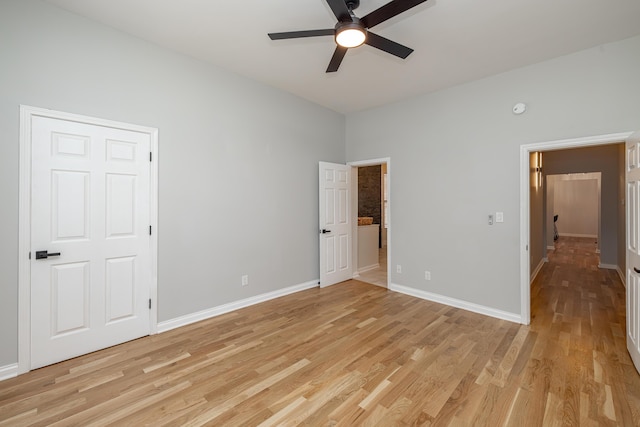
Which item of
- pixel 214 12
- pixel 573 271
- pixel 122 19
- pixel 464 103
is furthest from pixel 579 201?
pixel 122 19

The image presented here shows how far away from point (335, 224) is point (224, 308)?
225 centimetres

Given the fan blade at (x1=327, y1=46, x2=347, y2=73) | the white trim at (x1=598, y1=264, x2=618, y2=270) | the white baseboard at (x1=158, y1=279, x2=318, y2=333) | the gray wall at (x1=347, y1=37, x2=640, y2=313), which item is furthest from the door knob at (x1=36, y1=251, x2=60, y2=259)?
the white trim at (x1=598, y1=264, x2=618, y2=270)

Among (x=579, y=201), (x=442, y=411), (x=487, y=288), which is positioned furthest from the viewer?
(x=579, y=201)

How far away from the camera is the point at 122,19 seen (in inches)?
103

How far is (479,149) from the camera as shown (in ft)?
12.1

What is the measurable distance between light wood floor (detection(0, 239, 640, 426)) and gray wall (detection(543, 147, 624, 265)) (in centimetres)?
337

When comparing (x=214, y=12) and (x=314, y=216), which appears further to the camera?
(x=314, y=216)

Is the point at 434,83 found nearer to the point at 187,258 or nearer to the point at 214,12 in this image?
the point at 214,12

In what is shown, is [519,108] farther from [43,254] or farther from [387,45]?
[43,254]

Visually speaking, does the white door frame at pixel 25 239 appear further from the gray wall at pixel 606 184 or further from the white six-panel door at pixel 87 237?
the gray wall at pixel 606 184

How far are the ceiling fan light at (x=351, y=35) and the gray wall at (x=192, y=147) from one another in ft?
→ 6.44

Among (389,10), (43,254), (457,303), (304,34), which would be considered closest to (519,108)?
(389,10)

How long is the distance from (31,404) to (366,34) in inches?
142

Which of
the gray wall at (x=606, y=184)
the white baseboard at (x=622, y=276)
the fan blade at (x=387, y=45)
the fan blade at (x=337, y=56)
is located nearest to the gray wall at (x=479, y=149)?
the fan blade at (x=387, y=45)
